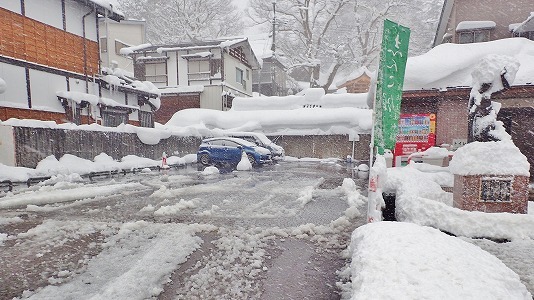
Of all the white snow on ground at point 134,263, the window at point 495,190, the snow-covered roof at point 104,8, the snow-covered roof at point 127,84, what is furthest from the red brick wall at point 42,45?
the window at point 495,190

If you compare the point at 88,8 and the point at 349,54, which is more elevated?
the point at 349,54

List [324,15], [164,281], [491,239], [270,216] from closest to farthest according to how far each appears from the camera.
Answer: [164,281], [491,239], [270,216], [324,15]

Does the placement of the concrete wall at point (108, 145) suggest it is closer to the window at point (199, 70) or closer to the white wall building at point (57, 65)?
the white wall building at point (57, 65)

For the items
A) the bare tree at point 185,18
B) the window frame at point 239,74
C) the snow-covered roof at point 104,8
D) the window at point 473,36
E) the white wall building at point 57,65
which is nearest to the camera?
the white wall building at point 57,65

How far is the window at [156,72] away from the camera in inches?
1004

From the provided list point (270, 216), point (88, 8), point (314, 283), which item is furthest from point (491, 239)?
point (88, 8)

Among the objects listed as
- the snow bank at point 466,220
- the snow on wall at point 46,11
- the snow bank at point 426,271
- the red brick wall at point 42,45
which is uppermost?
the snow on wall at point 46,11

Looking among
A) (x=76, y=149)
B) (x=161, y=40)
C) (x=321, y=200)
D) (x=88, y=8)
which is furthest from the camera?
(x=161, y=40)

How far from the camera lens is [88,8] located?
15000 mm

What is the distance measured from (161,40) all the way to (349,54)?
2280cm

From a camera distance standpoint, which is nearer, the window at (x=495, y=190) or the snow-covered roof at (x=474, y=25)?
the window at (x=495, y=190)

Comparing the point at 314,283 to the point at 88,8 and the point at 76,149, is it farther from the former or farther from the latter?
the point at 88,8

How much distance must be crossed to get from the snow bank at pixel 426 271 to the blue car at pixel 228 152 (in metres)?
11.9

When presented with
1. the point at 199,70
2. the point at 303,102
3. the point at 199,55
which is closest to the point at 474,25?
the point at 303,102
